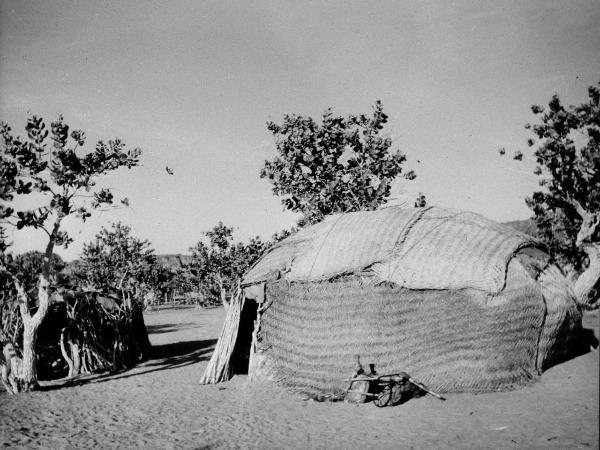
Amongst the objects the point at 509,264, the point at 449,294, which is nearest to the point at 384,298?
the point at 449,294

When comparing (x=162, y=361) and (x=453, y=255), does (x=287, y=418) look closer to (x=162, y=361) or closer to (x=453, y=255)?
(x=453, y=255)

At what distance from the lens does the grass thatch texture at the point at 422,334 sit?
671 centimetres

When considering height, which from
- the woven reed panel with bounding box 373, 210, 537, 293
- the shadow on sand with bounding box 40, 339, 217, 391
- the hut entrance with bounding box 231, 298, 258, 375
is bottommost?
the shadow on sand with bounding box 40, 339, 217, 391

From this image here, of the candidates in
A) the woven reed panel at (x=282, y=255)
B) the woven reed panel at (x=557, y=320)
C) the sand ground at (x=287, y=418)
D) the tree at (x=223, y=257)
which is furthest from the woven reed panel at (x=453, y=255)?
the tree at (x=223, y=257)

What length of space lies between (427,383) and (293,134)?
30.9 ft

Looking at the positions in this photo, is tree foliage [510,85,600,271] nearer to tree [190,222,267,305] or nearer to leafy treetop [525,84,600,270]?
leafy treetop [525,84,600,270]

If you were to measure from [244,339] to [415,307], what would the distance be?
4.94 m

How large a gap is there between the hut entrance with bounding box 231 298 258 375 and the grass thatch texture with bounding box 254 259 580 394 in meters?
1.88

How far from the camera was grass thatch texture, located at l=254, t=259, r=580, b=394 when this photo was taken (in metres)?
6.71

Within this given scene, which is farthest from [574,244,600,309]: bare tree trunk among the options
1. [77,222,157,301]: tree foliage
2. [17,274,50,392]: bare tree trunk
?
[77,222,157,301]: tree foliage

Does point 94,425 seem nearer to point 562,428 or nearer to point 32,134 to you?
point 32,134

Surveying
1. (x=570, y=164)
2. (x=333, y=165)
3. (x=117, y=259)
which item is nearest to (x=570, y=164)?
(x=570, y=164)

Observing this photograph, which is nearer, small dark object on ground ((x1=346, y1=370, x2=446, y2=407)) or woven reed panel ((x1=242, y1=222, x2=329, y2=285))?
small dark object on ground ((x1=346, y1=370, x2=446, y2=407))

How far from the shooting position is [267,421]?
6105mm
